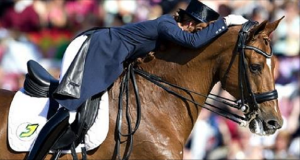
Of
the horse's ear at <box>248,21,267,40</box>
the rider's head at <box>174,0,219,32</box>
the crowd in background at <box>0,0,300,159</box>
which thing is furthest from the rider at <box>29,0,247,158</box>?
the crowd in background at <box>0,0,300,159</box>

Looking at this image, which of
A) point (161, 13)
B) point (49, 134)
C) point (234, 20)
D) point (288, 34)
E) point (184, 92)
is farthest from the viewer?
point (288, 34)

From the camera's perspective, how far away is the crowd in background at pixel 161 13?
12.4 m

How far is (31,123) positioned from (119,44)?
1033mm

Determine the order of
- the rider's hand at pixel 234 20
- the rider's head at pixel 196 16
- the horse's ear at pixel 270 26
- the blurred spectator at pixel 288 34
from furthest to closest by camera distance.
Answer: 1. the blurred spectator at pixel 288 34
2. the rider's head at pixel 196 16
3. the rider's hand at pixel 234 20
4. the horse's ear at pixel 270 26

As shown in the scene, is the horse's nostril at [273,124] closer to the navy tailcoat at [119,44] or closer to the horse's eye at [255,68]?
the horse's eye at [255,68]

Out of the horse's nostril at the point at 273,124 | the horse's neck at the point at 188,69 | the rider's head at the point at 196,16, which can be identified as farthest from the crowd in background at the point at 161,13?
the horse's nostril at the point at 273,124

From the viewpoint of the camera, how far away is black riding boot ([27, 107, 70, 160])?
671cm

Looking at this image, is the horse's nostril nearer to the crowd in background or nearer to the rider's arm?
the rider's arm

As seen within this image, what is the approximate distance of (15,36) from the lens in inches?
529

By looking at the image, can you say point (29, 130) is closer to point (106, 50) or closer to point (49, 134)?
point (49, 134)

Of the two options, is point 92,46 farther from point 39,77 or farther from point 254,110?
point 254,110

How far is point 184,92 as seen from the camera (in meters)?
7.07

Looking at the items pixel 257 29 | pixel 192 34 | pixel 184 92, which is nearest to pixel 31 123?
pixel 184 92

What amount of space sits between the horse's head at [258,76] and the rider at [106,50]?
0.25 metres
